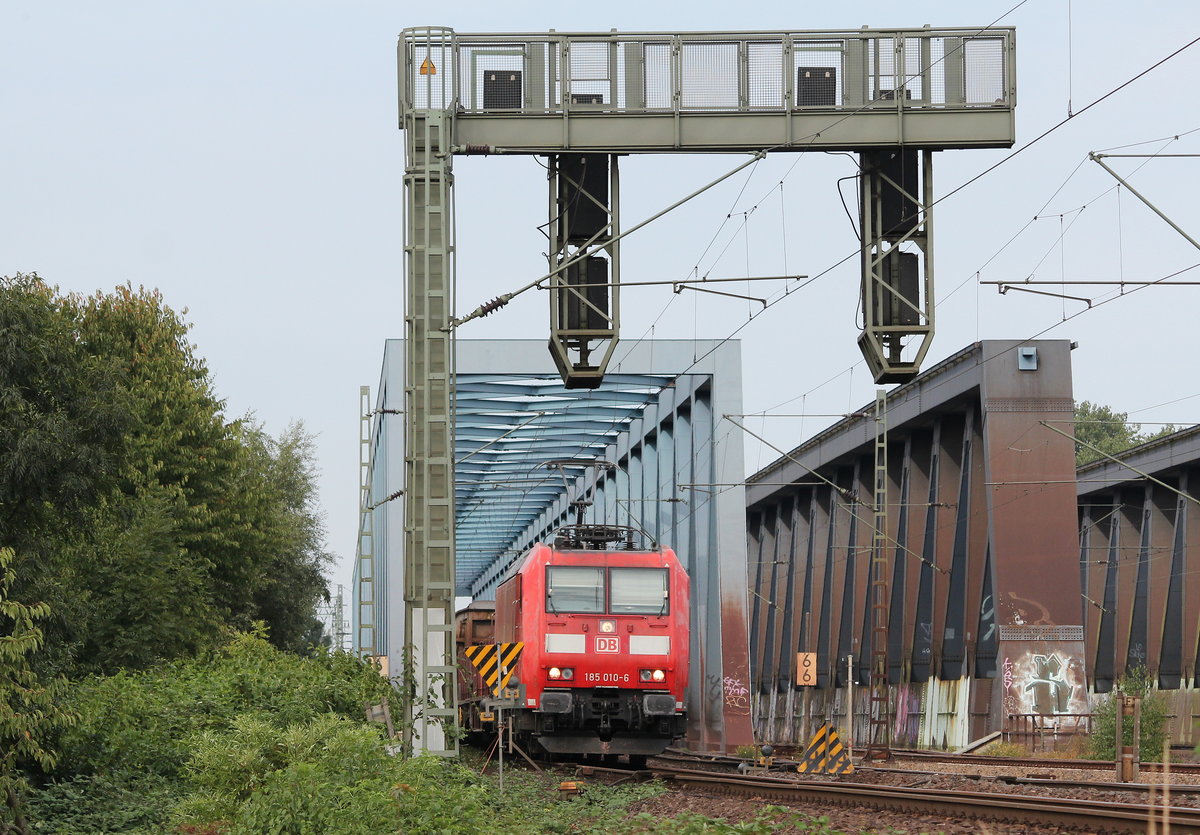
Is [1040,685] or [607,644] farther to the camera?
[1040,685]

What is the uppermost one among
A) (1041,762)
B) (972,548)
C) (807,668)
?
(972,548)

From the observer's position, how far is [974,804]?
15.5 meters

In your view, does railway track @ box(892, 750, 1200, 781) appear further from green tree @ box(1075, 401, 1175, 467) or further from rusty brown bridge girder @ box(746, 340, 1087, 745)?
green tree @ box(1075, 401, 1175, 467)

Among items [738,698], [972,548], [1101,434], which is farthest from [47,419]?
[1101,434]

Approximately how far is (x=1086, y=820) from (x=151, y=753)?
12.6 m

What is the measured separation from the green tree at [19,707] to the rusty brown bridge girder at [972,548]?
16476 mm

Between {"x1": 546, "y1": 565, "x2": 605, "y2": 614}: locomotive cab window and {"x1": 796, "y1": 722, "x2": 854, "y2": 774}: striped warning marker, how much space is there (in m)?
4.08

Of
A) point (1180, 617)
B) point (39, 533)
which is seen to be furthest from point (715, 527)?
point (39, 533)

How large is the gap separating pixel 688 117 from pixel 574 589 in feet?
28.4

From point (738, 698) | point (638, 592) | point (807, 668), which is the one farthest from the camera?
point (738, 698)

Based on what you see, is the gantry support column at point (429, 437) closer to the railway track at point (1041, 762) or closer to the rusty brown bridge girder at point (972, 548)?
the railway track at point (1041, 762)

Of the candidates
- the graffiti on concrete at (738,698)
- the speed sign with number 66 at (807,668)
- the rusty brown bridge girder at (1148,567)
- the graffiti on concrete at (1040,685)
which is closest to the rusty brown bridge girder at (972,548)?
the graffiti on concrete at (1040,685)

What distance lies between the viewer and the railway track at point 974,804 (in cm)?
1330

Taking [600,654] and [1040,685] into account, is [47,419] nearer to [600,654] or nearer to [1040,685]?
[600,654]
